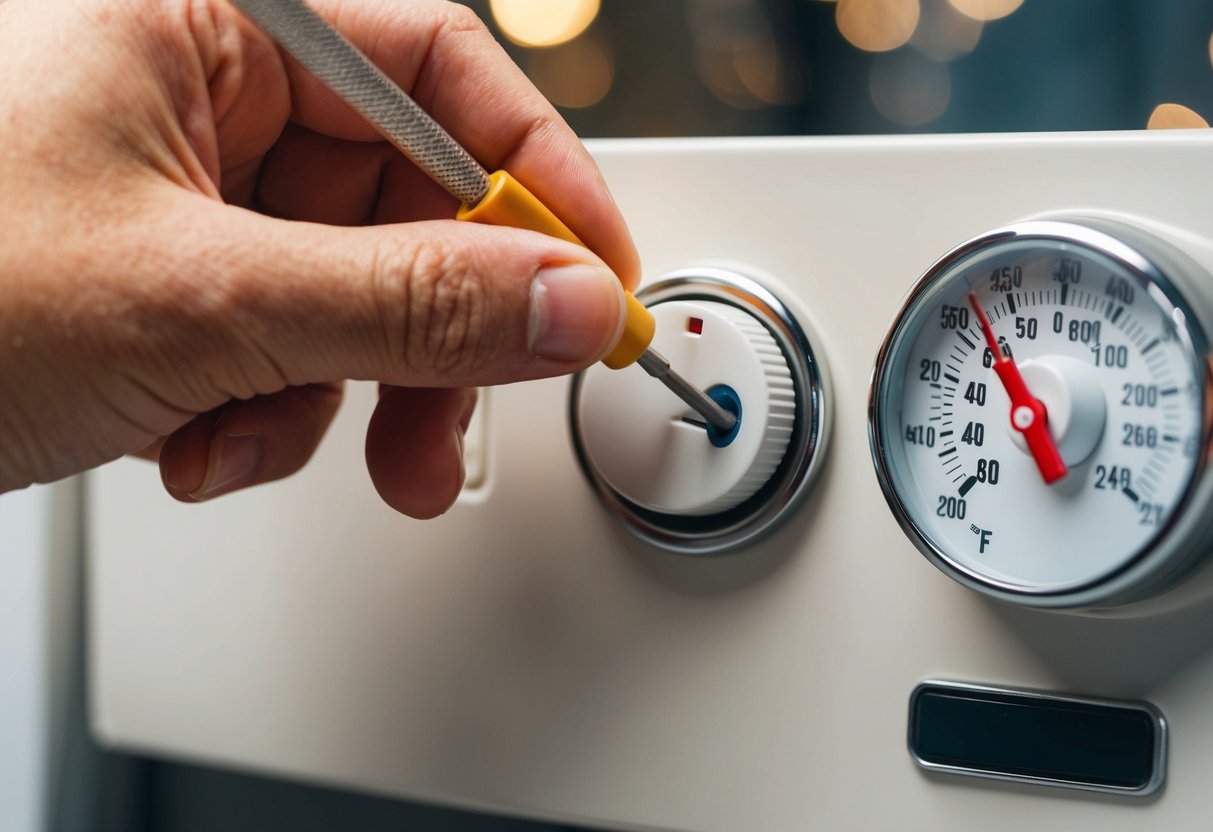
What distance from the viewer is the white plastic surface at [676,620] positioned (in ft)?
1.22

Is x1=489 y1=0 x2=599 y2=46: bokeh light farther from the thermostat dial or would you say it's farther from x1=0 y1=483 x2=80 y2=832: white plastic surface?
x1=0 y1=483 x2=80 y2=832: white plastic surface

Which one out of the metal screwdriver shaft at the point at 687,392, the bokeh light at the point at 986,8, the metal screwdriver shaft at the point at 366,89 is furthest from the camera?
the bokeh light at the point at 986,8

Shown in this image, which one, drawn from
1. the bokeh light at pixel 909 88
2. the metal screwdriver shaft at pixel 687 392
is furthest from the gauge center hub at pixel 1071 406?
the bokeh light at pixel 909 88

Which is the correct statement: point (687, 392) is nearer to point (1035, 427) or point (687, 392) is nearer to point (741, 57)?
point (1035, 427)

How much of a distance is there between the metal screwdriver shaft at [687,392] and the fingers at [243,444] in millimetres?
179

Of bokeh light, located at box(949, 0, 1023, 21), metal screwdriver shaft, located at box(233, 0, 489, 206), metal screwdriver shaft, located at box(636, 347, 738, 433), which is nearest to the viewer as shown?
metal screwdriver shaft, located at box(233, 0, 489, 206)

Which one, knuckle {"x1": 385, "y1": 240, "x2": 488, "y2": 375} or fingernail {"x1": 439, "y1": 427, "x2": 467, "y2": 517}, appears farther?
fingernail {"x1": 439, "y1": 427, "x2": 467, "y2": 517}

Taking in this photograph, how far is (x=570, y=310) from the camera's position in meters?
0.33

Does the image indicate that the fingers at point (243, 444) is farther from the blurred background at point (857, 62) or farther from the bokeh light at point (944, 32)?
the bokeh light at point (944, 32)

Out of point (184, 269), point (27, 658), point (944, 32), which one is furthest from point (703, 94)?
point (27, 658)

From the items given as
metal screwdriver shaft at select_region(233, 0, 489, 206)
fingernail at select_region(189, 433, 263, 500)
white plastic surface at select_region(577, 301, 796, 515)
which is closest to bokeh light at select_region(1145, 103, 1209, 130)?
white plastic surface at select_region(577, 301, 796, 515)

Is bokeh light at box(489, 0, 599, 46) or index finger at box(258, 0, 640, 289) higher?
bokeh light at box(489, 0, 599, 46)

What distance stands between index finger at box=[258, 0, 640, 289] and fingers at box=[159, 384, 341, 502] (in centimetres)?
14

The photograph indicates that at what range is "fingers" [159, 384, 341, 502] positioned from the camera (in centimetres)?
45
